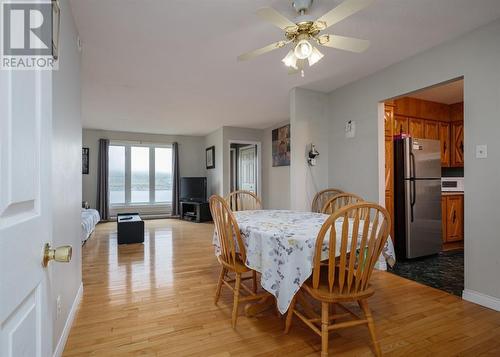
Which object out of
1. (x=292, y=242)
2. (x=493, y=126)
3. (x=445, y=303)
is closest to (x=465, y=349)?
(x=445, y=303)

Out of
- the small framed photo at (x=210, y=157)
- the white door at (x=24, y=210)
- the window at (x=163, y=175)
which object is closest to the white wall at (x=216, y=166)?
the small framed photo at (x=210, y=157)

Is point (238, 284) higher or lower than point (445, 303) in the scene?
higher

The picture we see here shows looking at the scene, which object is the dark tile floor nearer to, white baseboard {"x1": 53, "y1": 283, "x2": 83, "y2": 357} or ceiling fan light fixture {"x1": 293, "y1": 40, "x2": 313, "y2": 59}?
ceiling fan light fixture {"x1": 293, "y1": 40, "x2": 313, "y2": 59}

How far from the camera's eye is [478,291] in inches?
88.7

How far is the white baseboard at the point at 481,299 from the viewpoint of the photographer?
214 centimetres

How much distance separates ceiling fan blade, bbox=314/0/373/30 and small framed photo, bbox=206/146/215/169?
5394 mm

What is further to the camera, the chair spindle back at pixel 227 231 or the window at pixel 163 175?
the window at pixel 163 175

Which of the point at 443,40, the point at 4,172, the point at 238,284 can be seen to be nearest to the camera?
the point at 4,172

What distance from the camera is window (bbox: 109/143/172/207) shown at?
696 cm

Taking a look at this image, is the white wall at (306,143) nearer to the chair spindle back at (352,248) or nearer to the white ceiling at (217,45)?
the white ceiling at (217,45)

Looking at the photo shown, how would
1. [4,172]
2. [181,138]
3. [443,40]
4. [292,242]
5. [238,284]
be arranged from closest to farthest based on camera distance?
[4,172], [292,242], [238,284], [443,40], [181,138]

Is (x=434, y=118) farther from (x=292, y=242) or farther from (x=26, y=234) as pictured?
(x=26, y=234)

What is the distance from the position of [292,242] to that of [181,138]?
653 centimetres

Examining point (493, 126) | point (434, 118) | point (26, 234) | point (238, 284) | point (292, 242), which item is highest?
point (434, 118)
